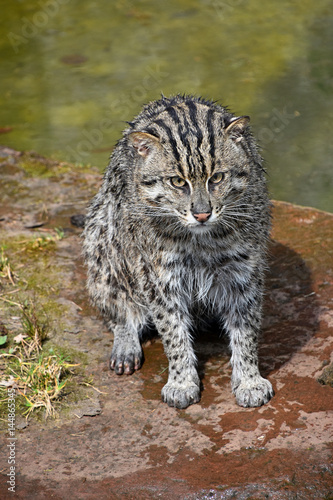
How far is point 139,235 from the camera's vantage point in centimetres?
477

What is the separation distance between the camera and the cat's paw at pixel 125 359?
4906 mm

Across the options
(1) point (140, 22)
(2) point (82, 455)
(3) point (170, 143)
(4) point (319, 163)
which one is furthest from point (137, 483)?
(1) point (140, 22)

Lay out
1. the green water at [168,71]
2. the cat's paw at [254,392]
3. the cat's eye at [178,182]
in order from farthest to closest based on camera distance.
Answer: the green water at [168,71] < the cat's paw at [254,392] < the cat's eye at [178,182]

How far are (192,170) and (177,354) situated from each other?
4.12 feet

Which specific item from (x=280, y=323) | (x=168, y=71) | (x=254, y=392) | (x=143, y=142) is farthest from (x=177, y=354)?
(x=168, y=71)

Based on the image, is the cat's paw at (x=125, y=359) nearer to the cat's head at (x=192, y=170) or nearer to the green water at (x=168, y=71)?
the cat's head at (x=192, y=170)

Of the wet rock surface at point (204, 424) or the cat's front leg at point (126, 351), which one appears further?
the cat's front leg at point (126, 351)

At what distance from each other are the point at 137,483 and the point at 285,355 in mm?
1495

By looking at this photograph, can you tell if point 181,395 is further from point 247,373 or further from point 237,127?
point 237,127

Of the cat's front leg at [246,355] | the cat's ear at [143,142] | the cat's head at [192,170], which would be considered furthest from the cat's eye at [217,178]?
the cat's front leg at [246,355]

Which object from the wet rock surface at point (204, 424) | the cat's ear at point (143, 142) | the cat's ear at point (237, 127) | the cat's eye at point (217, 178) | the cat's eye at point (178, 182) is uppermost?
the cat's ear at point (237, 127)

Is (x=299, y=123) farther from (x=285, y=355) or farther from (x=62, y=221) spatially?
(x=285, y=355)

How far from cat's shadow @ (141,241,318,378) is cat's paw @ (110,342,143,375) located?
41 cm

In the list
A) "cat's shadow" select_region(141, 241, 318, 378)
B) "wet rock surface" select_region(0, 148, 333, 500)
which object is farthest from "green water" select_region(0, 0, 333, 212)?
"wet rock surface" select_region(0, 148, 333, 500)
